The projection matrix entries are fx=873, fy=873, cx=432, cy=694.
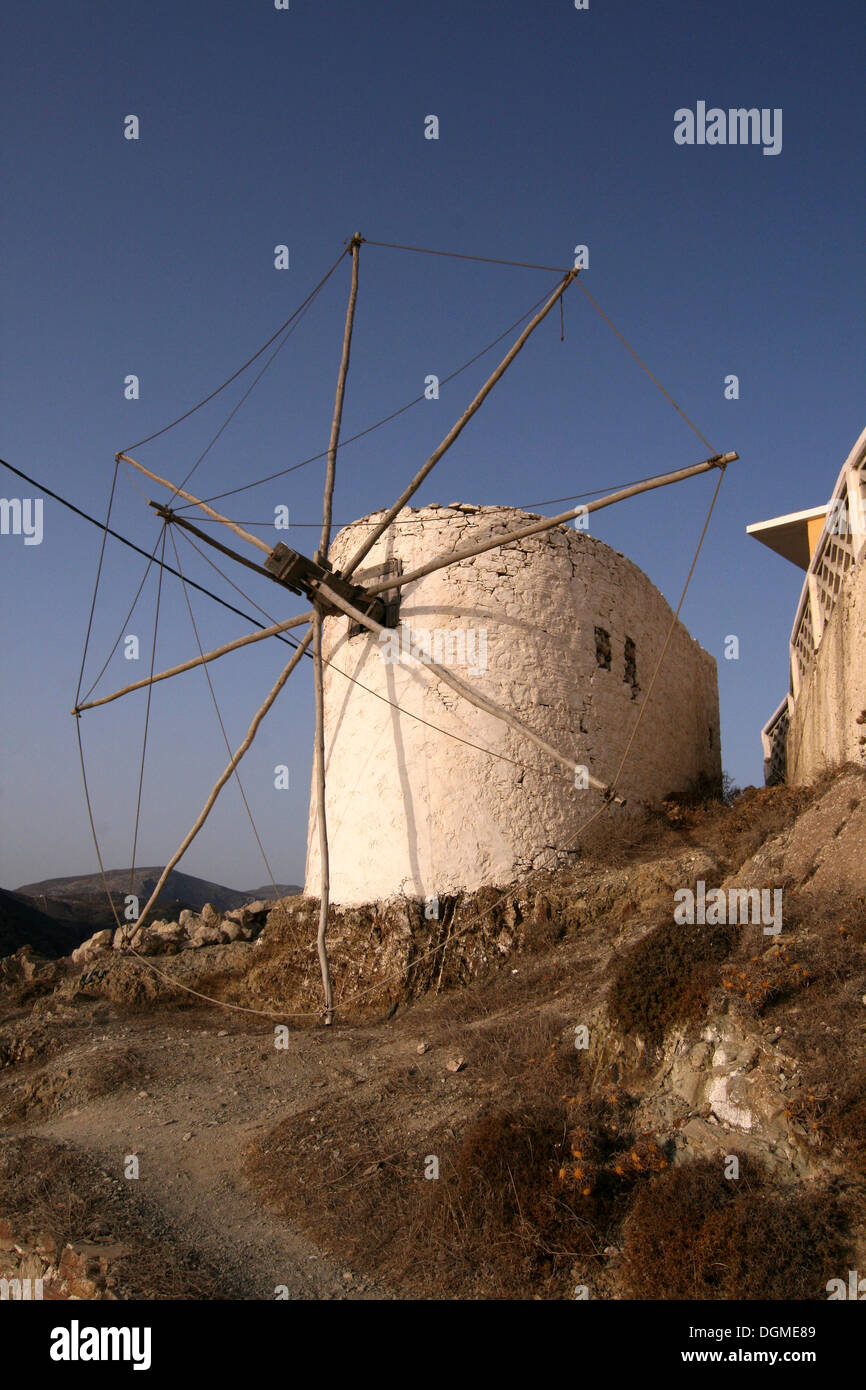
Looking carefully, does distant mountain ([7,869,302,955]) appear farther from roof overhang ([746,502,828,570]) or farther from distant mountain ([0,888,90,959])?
roof overhang ([746,502,828,570])

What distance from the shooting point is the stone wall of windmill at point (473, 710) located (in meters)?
11.7

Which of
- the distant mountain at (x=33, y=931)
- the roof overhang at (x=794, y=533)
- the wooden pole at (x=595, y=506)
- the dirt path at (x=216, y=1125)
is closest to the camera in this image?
the dirt path at (x=216, y=1125)

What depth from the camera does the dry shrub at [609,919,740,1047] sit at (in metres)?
6.79

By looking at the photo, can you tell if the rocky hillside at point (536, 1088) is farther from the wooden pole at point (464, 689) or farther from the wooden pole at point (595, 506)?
the wooden pole at point (595, 506)

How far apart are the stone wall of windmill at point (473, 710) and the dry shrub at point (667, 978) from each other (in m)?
4.17

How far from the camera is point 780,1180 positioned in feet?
17.0

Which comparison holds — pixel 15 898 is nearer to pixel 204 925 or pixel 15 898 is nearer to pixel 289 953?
pixel 204 925

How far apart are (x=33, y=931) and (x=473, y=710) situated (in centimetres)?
2596

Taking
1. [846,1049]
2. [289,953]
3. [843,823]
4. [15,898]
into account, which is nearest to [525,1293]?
[846,1049]

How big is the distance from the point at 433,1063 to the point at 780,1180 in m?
3.87

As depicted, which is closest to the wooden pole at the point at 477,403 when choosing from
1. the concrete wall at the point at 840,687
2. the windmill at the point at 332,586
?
the windmill at the point at 332,586

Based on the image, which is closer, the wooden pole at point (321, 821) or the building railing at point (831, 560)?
the building railing at point (831, 560)

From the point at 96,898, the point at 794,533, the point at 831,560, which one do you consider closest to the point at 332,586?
the point at 831,560

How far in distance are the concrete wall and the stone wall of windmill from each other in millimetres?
2475
